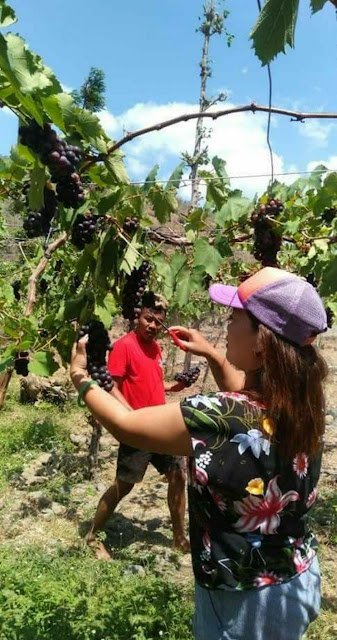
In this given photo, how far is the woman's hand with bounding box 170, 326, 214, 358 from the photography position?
75.7 inches

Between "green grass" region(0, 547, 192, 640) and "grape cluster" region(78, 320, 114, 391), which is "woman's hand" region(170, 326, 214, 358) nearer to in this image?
"grape cluster" region(78, 320, 114, 391)

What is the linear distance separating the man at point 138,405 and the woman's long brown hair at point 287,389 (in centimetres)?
246

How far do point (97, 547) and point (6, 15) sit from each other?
3551 mm

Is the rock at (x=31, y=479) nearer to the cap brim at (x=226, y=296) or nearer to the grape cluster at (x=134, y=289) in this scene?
the grape cluster at (x=134, y=289)

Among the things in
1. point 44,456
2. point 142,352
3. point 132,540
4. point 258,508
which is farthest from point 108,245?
point 44,456

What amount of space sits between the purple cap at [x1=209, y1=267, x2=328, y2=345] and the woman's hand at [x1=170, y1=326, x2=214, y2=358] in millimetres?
477

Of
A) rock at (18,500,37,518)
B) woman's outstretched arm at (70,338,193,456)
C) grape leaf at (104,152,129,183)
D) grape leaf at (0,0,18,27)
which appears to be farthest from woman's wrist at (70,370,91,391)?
rock at (18,500,37,518)

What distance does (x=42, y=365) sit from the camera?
84.1 inches

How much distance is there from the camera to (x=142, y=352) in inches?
159

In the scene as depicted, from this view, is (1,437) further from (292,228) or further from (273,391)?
(273,391)

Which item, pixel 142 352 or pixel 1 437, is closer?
pixel 142 352

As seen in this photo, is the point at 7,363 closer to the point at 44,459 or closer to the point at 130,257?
the point at 130,257

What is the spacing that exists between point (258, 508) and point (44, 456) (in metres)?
4.84

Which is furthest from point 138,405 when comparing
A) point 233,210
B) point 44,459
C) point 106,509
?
point 44,459
